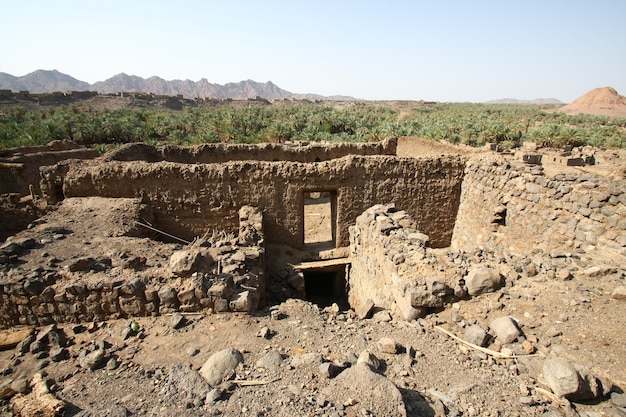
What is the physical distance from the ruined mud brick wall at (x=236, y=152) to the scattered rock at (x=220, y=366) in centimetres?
896

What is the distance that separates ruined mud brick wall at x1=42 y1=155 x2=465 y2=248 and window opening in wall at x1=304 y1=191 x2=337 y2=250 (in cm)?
45


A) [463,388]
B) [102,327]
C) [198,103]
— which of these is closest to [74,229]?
[102,327]

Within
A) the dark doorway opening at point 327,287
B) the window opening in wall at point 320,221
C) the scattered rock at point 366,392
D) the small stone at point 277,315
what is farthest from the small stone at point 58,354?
the window opening in wall at point 320,221

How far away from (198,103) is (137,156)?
235ft

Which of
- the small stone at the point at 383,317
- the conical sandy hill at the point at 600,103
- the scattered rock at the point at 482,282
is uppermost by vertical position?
the conical sandy hill at the point at 600,103

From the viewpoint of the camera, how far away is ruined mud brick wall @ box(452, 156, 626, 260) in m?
6.19

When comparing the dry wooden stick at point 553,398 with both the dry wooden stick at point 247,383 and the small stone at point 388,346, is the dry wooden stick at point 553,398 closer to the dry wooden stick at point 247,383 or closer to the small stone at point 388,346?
the small stone at point 388,346

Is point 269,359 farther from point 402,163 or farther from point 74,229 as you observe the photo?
point 402,163

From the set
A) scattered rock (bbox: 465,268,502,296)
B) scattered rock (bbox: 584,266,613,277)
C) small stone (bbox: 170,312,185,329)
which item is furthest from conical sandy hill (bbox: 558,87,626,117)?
small stone (bbox: 170,312,185,329)

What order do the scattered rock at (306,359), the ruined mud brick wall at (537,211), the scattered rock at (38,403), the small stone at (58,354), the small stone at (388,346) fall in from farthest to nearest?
the ruined mud brick wall at (537,211), the small stone at (58,354), the small stone at (388,346), the scattered rock at (306,359), the scattered rock at (38,403)

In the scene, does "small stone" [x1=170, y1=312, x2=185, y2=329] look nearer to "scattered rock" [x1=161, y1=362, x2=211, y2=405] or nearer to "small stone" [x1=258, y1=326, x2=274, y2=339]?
"scattered rock" [x1=161, y1=362, x2=211, y2=405]

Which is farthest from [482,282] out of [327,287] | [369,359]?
[327,287]

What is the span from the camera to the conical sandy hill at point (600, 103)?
7756cm

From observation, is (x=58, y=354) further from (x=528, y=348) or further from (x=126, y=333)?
(x=528, y=348)
